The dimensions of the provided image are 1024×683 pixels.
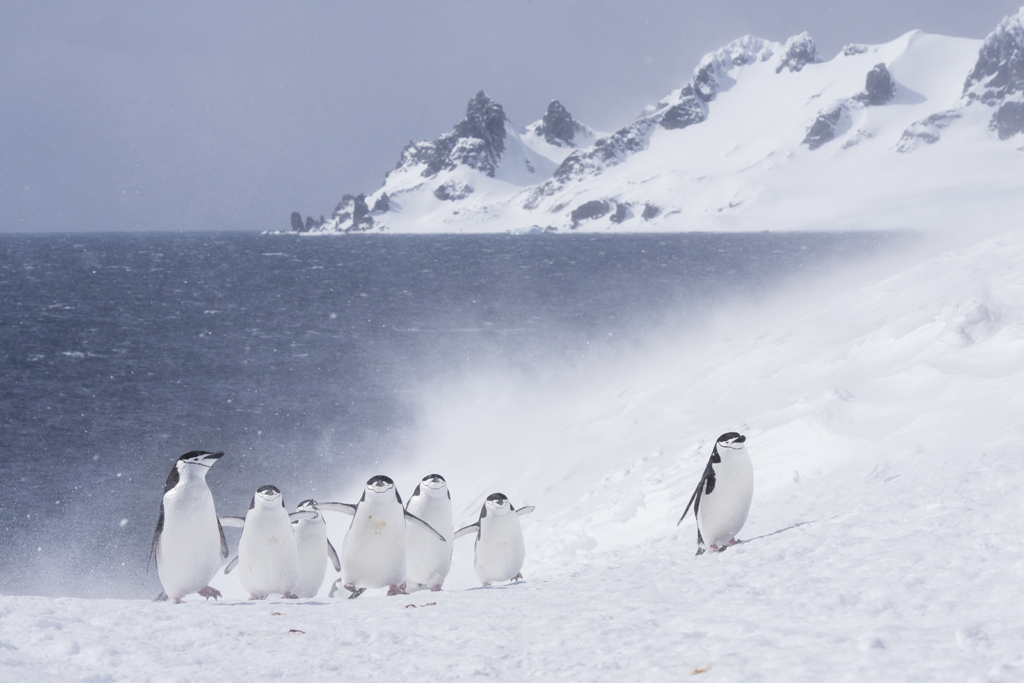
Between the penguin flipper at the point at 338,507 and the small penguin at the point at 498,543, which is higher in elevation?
the penguin flipper at the point at 338,507

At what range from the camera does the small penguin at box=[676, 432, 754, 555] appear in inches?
311

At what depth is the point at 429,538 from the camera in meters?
9.20

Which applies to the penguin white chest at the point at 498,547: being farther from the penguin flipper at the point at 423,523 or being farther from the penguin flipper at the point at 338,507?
the penguin flipper at the point at 338,507

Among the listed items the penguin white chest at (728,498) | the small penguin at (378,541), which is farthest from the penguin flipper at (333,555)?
the penguin white chest at (728,498)

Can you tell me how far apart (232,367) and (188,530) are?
3465 centimetres

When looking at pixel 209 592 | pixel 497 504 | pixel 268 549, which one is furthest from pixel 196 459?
pixel 497 504

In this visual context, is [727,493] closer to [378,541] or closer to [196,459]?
[378,541]

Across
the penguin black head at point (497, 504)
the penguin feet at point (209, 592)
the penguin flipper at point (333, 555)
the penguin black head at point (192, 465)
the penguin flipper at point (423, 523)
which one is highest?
the penguin black head at point (192, 465)

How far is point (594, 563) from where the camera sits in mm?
9148

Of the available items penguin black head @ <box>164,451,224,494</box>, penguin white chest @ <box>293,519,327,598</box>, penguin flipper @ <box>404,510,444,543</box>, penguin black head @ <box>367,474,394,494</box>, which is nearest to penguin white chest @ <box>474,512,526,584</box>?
penguin flipper @ <box>404,510,444,543</box>

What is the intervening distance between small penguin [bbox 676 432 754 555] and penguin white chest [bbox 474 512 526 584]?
2227 mm

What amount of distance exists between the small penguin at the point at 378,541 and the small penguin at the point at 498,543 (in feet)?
3.22

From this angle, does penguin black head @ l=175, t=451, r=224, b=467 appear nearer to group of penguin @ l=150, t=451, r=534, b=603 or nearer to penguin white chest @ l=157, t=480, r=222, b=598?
group of penguin @ l=150, t=451, r=534, b=603

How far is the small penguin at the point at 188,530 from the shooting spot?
25.6ft
